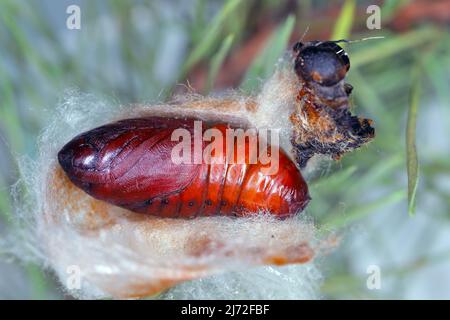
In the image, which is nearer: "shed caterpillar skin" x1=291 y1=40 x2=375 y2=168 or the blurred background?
"shed caterpillar skin" x1=291 y1=40 x2=375 y2=168

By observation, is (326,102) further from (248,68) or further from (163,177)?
(248,68)

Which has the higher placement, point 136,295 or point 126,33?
point 126,33

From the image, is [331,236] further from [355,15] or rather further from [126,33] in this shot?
[126,33]

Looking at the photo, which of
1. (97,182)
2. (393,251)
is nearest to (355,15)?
(97,182)

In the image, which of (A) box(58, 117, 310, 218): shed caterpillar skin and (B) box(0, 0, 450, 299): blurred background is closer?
(A) box(58, 117, 310, 218): shed caterpillar skin

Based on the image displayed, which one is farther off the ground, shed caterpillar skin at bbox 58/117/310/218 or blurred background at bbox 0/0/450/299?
blurred background at bbox 0/0/450/299
